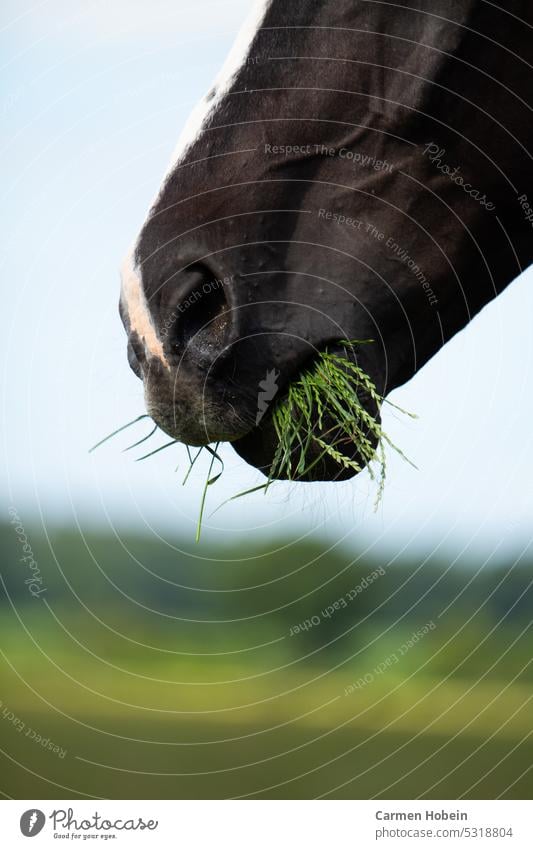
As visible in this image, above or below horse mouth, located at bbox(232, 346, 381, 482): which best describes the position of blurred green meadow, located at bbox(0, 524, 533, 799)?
above

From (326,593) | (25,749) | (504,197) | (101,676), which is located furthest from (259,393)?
(101,676)

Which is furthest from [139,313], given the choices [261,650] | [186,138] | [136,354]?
[261,650]

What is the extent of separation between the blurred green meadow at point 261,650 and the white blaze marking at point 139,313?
10.1 meters

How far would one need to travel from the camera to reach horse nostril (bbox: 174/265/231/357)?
1299 mm

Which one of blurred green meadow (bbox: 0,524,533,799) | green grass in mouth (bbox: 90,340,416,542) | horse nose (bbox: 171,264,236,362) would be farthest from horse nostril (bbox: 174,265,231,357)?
blurred green meadow (bbox: 0,524,533,799)

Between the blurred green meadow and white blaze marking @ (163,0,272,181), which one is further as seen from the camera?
the blurred green meadow

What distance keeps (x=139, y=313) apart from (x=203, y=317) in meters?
0.08

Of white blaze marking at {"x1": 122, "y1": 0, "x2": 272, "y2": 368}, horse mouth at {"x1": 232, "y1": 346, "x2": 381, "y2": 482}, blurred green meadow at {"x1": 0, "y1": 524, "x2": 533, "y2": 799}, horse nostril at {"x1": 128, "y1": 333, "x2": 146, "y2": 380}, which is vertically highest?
blurred green meadow at {"x1": 0, "y1": 524, "x2": 533, "y2": 799}

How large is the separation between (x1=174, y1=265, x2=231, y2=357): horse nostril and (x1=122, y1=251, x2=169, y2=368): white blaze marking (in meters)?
0.03

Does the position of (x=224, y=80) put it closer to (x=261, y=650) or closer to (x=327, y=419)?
(x=327, y=419)

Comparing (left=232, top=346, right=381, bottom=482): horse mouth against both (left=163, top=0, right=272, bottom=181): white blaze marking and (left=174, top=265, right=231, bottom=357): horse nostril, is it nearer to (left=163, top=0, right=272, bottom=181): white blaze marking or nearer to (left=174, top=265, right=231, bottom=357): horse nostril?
(left=174, top=265, right=231, bottom=357): horse nostril

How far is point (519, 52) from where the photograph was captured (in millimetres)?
1455

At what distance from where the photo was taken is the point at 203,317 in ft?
4.37

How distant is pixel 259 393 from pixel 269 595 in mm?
12424
